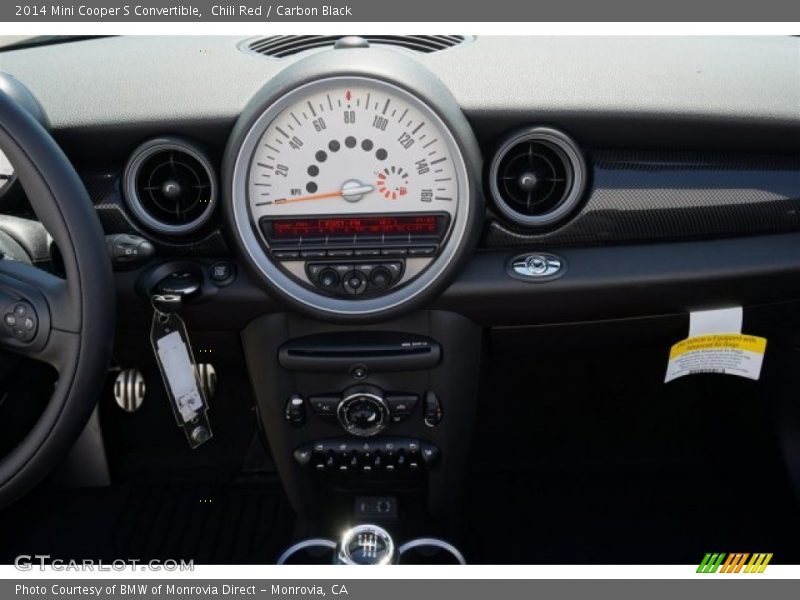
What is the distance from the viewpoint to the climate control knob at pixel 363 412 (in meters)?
1.82

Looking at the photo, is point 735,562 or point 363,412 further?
point 735,562

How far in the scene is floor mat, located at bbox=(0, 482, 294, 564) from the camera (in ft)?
7.39

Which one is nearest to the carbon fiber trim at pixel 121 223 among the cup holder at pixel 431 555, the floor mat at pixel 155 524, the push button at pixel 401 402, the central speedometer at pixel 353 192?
the central speedometer at pixel 353 192

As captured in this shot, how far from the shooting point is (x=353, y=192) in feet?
5.36

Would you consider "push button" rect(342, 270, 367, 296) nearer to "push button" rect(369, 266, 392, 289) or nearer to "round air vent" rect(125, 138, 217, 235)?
"push button" rect(369, 266, 392, 289)

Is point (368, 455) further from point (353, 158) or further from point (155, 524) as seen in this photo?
point (155, 524)

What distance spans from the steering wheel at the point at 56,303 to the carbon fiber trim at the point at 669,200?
32.7 inches

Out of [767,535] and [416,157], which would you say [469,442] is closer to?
[416,157]

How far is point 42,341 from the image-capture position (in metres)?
1.41

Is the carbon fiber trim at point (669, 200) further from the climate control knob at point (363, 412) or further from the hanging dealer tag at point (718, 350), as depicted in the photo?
the climate control knob at point (363, 412)

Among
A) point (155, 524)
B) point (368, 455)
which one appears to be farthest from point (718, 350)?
point (155, 524)

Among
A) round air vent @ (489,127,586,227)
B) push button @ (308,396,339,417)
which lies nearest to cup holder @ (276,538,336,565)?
push button @ (308,396,339,417)

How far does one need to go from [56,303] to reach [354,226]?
23.8 inches

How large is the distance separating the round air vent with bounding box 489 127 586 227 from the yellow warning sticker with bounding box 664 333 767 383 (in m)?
0.49
